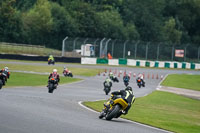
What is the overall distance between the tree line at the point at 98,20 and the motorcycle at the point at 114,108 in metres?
52.9

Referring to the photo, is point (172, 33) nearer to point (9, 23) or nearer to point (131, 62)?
point (131, 62)

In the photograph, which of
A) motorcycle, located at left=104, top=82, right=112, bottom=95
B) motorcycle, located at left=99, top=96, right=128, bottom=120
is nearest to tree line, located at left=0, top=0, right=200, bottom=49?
motorcycle, located at left=104, top=82, right=112, bottom=95

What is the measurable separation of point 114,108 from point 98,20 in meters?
68.9

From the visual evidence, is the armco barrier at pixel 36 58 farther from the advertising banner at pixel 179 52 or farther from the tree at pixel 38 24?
the advertising banner at pixel 179 52

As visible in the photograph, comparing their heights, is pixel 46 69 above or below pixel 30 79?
above

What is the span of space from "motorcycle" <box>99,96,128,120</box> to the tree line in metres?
52.9

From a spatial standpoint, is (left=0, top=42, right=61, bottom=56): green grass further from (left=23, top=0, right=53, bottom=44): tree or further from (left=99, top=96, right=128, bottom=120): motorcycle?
(left=99, top=96, right=128, bottom=120): motorcycle

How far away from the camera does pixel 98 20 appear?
8275 cm

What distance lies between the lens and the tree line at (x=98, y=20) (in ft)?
229

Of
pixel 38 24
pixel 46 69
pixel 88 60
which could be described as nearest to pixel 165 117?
pixel 46 69

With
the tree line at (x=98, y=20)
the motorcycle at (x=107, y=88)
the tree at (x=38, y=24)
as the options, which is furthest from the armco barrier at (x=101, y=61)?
the motorcycle at (x=107, y=88)

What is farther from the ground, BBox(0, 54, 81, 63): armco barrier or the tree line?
the tree line

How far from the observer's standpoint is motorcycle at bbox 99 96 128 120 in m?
14.4

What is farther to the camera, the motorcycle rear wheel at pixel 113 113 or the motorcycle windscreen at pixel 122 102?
the motorcycle windscreen at pixel 122 102
